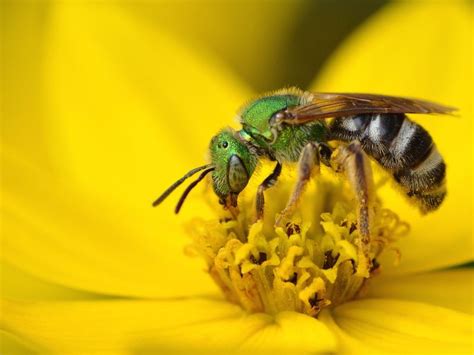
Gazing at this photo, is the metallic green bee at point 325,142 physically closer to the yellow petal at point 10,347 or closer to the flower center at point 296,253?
the flower center at point 296,253

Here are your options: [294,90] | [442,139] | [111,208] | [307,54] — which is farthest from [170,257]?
[307,54]

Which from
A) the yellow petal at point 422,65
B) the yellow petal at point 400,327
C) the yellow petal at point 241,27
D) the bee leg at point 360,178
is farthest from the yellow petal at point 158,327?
the yellow petal at point 241,27

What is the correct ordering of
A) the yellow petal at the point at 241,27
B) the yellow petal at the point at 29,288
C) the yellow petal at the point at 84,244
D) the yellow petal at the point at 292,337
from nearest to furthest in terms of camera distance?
the yellow petal at the point at 292,337
the yellow petal at the point at 84,244
the yellow petal at the point at 29,288
the yellow petal at the point at 241,27

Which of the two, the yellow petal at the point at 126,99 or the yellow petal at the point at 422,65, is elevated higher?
the yellow petal at the point at 126,99

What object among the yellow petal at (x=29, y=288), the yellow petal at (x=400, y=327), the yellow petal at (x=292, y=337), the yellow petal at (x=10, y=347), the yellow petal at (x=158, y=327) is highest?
the yellow petal at (x=29, y=288)

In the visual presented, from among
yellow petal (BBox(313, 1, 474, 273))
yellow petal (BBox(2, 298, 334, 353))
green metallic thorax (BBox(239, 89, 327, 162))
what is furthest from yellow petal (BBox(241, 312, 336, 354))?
yellow petal (BBox(313, 1, 474, 273))

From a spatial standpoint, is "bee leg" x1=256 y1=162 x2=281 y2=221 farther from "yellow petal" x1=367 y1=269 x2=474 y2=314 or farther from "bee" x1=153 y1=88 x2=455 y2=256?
"yellow petal" x1=367 y1=269 x2=474 y2=314

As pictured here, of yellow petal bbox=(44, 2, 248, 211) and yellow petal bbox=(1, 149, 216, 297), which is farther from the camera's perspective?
yellow petal bbox=(44, 2, 248, 211)
